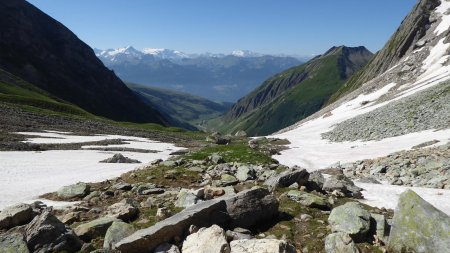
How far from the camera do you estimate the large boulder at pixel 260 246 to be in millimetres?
12430

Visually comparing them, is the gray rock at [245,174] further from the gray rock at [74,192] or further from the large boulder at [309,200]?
the gray rock at [74,192]

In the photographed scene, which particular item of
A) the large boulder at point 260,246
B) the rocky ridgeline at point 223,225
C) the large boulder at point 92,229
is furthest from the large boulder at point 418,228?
the large boulder at point 92,229

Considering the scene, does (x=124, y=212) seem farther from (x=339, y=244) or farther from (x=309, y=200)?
(x=339, y=244)

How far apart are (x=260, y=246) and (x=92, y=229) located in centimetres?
711

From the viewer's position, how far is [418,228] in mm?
13977

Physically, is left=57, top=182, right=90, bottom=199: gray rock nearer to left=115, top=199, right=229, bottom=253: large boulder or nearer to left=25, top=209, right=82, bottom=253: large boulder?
left=25, top=209, right=82, bottom=253: large boulder

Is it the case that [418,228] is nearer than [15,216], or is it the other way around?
[418,228]

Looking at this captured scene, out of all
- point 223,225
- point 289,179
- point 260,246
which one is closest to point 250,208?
point 223,225

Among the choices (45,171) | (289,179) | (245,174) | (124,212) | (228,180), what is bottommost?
(45,171)

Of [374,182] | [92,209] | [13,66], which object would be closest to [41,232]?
[92,209]

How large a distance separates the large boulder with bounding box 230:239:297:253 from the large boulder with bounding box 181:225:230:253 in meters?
0.35

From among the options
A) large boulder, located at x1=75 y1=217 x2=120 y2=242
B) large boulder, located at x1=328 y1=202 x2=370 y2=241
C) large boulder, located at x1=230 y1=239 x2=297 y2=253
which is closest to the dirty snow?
large boulder, located at x1=328 y1=202 x2=370 y2=241

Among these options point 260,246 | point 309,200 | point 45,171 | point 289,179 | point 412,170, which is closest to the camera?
point 260,246

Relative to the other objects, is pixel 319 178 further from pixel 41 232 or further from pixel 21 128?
pixel 21 128
